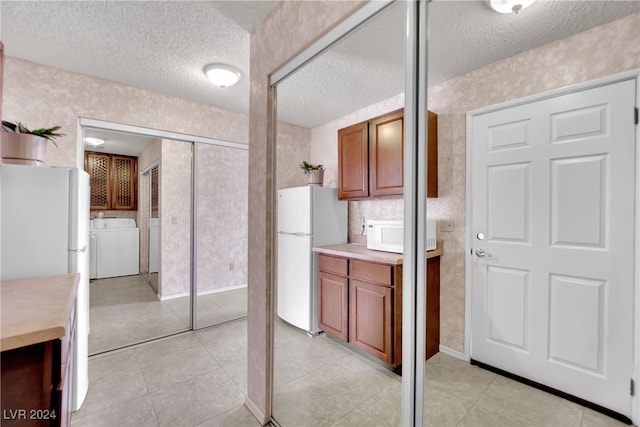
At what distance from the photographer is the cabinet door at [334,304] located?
5.72 feet

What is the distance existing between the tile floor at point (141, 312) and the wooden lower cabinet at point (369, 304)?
69.2 inches

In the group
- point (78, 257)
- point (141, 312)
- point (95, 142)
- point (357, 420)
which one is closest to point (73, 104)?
point (95, 142)

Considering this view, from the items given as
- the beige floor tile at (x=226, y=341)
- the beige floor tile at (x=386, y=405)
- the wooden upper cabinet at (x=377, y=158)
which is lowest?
the beige floor tile at (x=226, y=341)

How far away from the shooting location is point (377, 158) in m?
1.34

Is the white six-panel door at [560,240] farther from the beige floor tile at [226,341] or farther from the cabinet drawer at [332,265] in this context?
the beige floor tile at [226,341]

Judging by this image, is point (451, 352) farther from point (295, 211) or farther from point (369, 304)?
point (295, 211)

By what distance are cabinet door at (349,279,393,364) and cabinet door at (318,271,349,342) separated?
0.19ft

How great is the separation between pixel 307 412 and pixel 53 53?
3109mm

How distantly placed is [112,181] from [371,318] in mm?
4784

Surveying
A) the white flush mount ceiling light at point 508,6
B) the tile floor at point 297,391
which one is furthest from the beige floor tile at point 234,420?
the white flush mount ceiling light at point 508,6

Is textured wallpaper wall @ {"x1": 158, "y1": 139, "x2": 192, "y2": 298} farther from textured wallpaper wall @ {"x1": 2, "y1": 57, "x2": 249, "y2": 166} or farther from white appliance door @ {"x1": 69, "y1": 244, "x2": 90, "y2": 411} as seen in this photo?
white appliance door @ {"x1": 69, "y1": 244, "x2": 90, "y2": 411}

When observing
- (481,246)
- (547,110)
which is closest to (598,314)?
(481,246)

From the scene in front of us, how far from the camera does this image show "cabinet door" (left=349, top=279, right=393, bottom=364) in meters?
1.35

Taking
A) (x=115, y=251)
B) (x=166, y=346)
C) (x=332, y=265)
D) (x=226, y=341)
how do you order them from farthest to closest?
(x=115, y=251)
(x=226, y=341)
(x=166, y=346)
(x=332, y=265)
